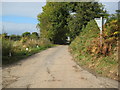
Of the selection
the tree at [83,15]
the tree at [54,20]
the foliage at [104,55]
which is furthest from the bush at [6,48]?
the tree at [54,20]

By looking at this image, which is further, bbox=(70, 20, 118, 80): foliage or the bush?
the bush

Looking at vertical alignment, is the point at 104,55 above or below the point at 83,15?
below

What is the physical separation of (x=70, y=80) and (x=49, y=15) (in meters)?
24.0

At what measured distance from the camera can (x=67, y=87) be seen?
14.3 feet

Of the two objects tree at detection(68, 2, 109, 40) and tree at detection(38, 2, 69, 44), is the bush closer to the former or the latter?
tree at detection(68, 2, 109, 40)

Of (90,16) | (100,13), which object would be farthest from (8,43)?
(100,13)

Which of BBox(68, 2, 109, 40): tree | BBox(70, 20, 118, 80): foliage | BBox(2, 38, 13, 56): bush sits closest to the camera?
BBox(70, 20, 118, 80): foliage

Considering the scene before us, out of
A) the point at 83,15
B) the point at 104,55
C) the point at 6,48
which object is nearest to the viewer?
the point at 104,55

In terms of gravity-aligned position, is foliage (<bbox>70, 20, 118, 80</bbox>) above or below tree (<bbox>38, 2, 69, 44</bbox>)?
below

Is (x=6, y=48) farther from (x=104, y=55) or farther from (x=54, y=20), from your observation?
(x=54, y=20)

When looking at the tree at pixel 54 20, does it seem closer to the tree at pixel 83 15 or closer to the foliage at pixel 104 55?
the tree at pixel 83 15

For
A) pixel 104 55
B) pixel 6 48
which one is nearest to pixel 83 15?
pixel 104 55

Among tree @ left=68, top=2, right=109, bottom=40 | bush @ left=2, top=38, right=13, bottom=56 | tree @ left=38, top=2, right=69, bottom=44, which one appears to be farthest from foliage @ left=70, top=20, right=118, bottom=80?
tree @ left=38, top=2, right=69, bottom=44

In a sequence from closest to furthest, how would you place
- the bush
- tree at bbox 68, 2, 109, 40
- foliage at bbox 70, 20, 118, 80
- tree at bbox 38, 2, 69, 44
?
foliage at bbox 70, 20, 118, 80 → the bush → tree at bbox 68, 2, 109, 40 → tree at bbox 38, 2, 69, 44
